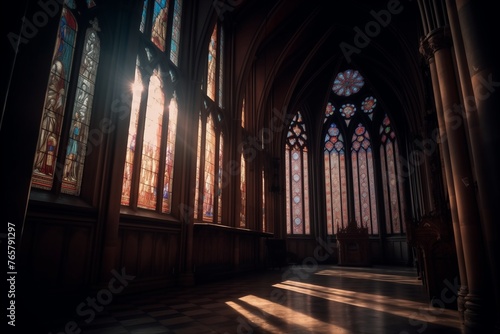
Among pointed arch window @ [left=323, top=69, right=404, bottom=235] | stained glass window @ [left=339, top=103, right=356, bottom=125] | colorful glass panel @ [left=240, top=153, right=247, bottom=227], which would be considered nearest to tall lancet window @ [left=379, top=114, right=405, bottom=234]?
pointed arch window @ [left=323, top=69, right=404, bottom=235]

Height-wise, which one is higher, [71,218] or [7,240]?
[71,218]

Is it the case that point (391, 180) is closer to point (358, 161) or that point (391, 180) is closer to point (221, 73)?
point (358, 161)

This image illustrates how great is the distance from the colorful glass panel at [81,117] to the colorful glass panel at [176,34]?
333 centimetres

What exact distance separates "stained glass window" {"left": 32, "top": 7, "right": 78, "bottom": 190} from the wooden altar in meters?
16.9

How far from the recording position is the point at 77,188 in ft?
21.0

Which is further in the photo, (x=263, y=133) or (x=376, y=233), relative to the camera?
(x=376, y=233)

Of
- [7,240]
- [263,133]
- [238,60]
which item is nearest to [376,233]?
[263,133]

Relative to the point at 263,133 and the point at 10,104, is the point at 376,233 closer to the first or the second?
the point at 263,133

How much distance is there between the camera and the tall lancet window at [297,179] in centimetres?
2292

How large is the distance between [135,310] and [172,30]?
27.3ft

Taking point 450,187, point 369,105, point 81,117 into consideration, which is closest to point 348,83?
point 369,105

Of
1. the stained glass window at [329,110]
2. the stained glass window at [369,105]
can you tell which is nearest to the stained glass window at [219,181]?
the stained glass window at [329,110]

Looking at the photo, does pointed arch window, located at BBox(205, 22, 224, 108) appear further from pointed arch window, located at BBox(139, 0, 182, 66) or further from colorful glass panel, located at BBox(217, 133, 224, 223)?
pointed arch window, located at BBox(139, 0, 182, 66)

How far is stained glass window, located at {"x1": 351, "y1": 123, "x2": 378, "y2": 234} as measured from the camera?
888 inches
